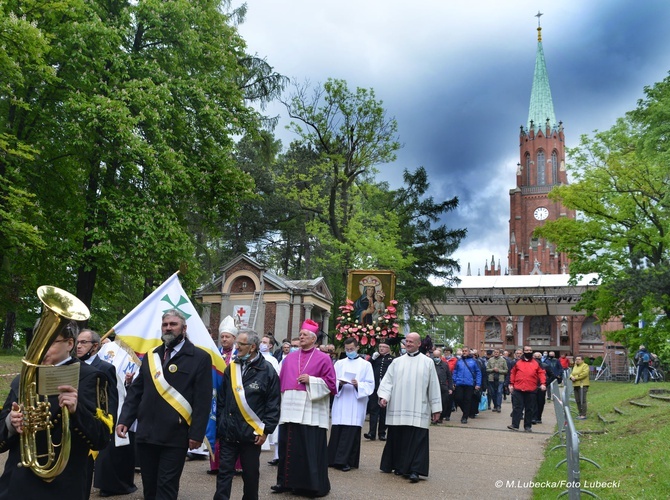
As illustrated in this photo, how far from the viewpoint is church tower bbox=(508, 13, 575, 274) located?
86.1 m

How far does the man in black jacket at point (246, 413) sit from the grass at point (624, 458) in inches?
134

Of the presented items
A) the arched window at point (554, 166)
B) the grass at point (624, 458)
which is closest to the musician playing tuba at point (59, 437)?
the grass at point (624, 458)

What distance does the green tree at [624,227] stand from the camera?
27438 millimetres

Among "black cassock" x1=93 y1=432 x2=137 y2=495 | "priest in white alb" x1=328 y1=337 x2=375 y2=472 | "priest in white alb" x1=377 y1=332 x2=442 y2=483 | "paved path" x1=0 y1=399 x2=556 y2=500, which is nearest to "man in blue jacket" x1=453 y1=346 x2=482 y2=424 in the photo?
"paved path" x1=0 y1=399 x2=556 y2=500

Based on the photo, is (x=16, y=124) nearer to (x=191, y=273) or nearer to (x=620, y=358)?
(x=191, y=273)

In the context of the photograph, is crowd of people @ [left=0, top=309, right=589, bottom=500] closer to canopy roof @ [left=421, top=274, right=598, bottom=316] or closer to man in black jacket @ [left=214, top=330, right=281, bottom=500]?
man in black jacket @ [left=214, top=330, right=281, bottom=500]

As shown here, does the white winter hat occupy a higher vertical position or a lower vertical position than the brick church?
lower

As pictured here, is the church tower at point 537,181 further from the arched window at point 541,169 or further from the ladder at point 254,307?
the ladder at point 254,307

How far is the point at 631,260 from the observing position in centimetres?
3033

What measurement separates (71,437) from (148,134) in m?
17.6

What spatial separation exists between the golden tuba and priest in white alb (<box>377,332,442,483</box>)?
611 centimetres

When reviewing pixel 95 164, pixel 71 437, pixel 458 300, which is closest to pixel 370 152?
pixel 95 164

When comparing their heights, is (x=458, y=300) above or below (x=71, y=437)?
above

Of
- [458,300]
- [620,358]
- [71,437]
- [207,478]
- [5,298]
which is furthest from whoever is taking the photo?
[620,358]
